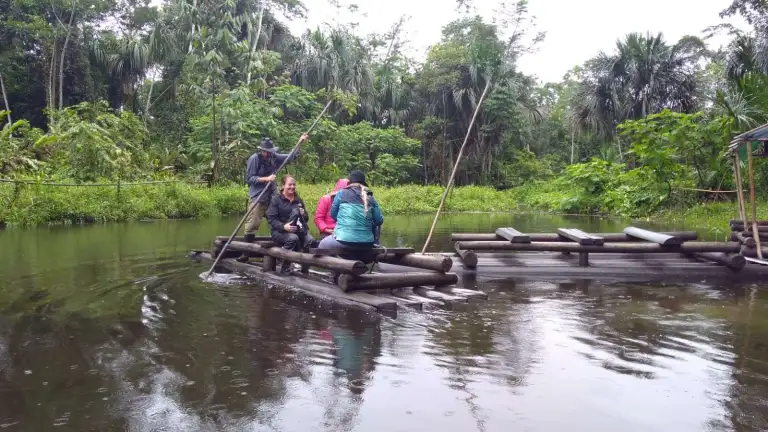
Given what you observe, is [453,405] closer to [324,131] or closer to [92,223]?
→ [92,223]

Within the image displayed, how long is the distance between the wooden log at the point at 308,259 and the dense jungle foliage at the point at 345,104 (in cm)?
1014

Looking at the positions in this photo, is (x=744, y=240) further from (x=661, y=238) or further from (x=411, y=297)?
(x=411, y=297)

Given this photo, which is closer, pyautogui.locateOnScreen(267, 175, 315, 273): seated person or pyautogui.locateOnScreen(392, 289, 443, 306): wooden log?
pyautogui.locateOnScreen(392, 289, 443, 306): wooden log

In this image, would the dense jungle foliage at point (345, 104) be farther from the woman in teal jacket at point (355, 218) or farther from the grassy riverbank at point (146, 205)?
the woman in teal jacket at point (355, 218)

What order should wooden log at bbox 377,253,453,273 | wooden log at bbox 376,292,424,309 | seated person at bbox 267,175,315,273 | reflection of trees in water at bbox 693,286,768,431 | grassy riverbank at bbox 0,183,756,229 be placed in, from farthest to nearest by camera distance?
grassy riverbank at bbox 0,183,756,229
seated person at bbox 267,175,315,273
wooden log at bbox 377,253,453,273
wooden log at bbox 376,292,424,309
reflection of trees in water at bbox 693,286,768,431

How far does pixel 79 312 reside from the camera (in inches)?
245

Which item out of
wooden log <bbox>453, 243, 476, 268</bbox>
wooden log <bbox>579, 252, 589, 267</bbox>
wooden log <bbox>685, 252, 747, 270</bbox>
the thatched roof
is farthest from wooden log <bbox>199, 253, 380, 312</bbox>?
the thatched roof

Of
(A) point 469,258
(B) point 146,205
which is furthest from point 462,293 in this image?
(B) point 146,205

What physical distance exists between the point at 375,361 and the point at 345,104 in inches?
882

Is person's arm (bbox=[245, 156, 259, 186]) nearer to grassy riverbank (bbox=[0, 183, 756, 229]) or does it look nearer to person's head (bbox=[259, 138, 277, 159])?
person's head (bbox=[259, 138, 277, 159])

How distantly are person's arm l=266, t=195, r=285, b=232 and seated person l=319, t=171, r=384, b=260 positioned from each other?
46.9 inches

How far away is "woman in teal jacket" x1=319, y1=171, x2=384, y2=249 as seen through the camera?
22.8 feet

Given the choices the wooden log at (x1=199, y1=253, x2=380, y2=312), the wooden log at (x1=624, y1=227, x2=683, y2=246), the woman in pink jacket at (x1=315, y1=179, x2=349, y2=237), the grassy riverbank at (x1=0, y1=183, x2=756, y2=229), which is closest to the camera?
the wooden log at (x1=199, y1=253, x2=380, y2=312)

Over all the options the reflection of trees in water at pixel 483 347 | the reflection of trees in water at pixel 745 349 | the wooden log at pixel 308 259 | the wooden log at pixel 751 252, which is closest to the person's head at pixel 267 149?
the wooden log at pixel 308 259
